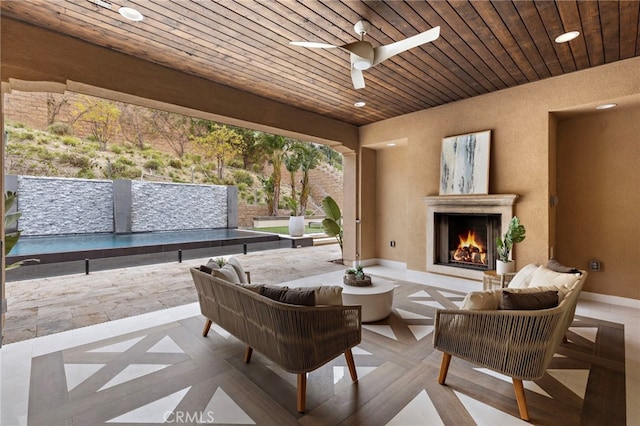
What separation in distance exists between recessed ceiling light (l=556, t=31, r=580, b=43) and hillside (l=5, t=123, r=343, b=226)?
549 inches

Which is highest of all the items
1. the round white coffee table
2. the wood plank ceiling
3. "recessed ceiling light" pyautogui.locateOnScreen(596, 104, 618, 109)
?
the wood plank ceiling

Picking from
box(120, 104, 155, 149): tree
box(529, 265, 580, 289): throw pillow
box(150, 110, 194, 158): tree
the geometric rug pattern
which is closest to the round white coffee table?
the geometric rug pattern

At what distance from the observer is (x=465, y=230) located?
534 centimetres

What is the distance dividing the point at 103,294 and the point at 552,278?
5808mm

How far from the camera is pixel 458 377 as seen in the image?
241 centimetres

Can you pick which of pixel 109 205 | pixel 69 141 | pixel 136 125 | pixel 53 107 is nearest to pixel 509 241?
pixel 109 205

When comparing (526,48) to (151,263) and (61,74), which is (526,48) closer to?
(61,74)

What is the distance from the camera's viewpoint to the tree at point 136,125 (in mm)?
16469

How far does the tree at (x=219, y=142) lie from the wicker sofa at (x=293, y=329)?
15.2 meters

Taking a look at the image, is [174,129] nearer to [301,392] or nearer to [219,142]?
[219,142]

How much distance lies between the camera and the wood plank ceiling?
2.62 meters

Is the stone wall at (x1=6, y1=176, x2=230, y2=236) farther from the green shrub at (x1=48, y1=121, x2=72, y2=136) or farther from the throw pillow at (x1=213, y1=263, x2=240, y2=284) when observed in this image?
the throw pillow at (x1=213, y1=263, x2=240, y2=284)

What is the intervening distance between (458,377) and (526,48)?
3.57 meters

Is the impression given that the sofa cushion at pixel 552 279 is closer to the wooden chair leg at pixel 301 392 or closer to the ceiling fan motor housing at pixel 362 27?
the wooden chair leg at pixel 301 392
